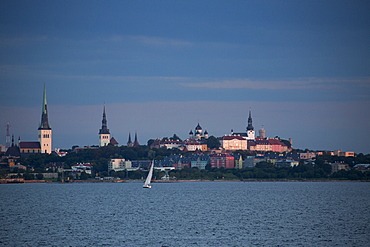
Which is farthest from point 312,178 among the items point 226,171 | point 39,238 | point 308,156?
point 39,238

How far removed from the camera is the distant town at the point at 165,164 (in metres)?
148

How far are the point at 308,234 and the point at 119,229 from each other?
11345 mm

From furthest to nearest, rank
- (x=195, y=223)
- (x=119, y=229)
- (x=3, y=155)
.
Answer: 1. (x=3, y=155)
2. (x=195, y=223)
3. (x=119, y=229)

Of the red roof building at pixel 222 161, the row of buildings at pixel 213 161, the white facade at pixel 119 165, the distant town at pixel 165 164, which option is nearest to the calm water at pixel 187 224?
the distant town at pixel 165 164

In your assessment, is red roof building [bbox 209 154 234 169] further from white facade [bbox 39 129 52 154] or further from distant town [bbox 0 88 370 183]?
white facade [bbox 39 129 52 154]

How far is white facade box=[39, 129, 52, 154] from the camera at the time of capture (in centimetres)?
19475

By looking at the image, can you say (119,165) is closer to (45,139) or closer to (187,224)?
(45,139)

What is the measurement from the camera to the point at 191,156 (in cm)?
17525

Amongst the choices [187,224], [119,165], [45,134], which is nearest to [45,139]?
[45,134]

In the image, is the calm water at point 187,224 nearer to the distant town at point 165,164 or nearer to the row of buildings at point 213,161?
the distant town at point 165,164

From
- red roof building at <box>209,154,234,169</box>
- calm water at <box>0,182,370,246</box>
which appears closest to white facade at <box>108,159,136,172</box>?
red roof building at <box>209,154,234,169</box>

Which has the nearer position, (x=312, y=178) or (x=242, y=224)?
(x=242, y=224)

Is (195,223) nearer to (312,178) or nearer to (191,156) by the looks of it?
(312,178)

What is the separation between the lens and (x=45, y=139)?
195250 millimetres
